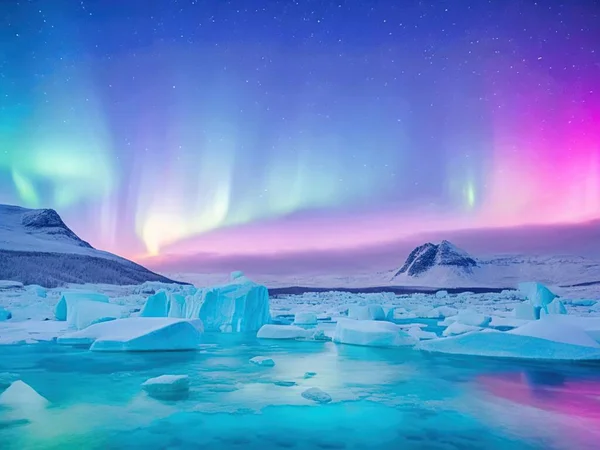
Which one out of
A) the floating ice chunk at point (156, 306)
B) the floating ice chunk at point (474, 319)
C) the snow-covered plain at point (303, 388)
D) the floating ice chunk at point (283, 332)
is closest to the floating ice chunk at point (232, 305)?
the floating ice chunk at point (156, 306)

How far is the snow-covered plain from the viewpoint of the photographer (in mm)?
5863

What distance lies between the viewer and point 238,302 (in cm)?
1956

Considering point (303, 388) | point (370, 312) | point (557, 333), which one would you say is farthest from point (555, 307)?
point (303, 388)

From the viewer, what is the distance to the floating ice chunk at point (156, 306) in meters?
18.5

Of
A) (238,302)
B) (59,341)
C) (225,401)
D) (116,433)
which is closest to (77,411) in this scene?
(116,433)

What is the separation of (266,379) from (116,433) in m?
3.91

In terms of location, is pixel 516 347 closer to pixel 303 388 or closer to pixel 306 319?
pixel 303 388

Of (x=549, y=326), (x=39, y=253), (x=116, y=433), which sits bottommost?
(x=116, y=433)

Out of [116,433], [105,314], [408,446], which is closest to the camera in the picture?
[408,446]

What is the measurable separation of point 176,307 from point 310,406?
1318 cm

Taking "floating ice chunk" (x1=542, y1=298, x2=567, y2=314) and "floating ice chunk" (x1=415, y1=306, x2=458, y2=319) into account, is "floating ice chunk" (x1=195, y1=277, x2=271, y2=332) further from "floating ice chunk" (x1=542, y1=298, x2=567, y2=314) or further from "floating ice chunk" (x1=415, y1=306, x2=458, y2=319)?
"floating ice chunk" (x1=415, y1=306, x2=458, y2=319)

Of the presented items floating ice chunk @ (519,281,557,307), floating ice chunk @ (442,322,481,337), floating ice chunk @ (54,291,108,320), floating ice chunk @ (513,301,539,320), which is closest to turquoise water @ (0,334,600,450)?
floating ice chunk @ (442,322,481,337)

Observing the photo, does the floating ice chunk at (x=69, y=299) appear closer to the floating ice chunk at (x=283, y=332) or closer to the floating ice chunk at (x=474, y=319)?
the floating ice chunk at (x=283, y=332)

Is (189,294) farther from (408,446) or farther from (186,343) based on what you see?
(408,446)
